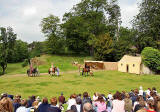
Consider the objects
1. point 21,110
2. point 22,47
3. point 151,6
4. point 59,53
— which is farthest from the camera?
point 22,47

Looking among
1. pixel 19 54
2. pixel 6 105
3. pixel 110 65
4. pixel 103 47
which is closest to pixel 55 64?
pixel 103 47

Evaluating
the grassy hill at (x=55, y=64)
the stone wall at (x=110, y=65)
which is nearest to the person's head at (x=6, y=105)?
the grassy hill at (x=55, y=64)

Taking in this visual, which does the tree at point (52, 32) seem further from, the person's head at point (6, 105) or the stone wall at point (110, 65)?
the person's head at point (6, 105)

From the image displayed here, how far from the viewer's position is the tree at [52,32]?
58.6 metres

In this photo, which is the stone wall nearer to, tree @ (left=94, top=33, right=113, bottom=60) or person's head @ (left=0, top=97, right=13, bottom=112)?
tree @ (left=94, top=33, right=113, bottom=60)

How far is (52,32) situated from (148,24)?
106ft

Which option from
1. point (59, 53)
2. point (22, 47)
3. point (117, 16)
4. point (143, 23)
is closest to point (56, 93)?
point (143, 23)

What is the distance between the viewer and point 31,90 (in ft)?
65.5

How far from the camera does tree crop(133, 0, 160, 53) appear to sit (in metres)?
43.5

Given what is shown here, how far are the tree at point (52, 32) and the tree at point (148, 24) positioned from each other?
89.2ft

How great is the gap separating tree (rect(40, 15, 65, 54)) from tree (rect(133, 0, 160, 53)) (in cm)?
2718

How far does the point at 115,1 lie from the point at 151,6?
1825cm

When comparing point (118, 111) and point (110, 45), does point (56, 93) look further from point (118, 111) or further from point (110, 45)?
point (110, 45)

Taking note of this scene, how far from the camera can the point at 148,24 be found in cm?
4538
